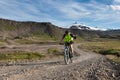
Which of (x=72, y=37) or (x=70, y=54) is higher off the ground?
(x=72, y=37)

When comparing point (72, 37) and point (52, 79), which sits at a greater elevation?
point (72, 37)

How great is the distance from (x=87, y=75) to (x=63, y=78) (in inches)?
81.5

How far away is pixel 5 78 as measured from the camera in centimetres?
1492

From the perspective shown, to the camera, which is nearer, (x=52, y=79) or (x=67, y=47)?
(x=52, y=79)

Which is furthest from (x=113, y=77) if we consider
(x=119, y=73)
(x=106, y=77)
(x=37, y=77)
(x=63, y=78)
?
(x=37, y=77)

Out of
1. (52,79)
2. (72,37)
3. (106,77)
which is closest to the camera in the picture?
(52,79)

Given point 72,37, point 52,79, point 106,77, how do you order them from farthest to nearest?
point 72,37 → point 106,77 → point 52,79

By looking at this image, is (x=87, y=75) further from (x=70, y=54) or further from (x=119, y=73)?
(x=70, y=54)

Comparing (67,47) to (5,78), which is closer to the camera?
(5,78)

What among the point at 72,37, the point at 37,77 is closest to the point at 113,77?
the point at 37,77

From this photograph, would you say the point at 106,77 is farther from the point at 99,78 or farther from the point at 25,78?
the point at 25,78

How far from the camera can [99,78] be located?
15289 mm

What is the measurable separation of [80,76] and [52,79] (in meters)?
2.07

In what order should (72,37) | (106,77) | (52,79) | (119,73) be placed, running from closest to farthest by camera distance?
(52,79), (106,77), (119,73), (72,37)
